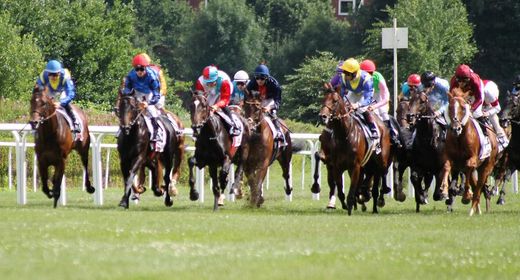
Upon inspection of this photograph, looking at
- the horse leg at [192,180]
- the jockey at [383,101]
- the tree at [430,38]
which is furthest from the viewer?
the tree at [430,38]

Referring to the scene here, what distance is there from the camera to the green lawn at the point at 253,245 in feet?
42.5

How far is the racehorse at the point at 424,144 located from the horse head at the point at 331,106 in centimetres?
136

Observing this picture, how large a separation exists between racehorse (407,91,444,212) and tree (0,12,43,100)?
1180 inches

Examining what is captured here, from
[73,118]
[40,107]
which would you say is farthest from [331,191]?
[40,107]

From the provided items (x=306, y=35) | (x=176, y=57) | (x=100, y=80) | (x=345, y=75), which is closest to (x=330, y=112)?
(x=345, y=75)

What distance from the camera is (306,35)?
92375 millimetres

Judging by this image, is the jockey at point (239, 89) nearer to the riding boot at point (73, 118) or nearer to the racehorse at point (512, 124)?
the riding boot at point (73, 118)

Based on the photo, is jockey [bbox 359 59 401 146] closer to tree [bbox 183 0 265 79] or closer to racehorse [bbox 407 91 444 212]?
racehorse [bbox 407 91 444 212]

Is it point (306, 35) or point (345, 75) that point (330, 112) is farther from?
point (306, 35)

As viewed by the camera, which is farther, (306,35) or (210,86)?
(306,35)

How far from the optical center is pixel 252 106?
22469mm

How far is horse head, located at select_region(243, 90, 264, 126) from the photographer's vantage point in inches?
884

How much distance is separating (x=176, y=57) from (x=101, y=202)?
2995 inches

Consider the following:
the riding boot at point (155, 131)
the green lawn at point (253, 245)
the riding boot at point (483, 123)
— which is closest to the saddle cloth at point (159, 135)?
the riding boot at point (155, 131)
